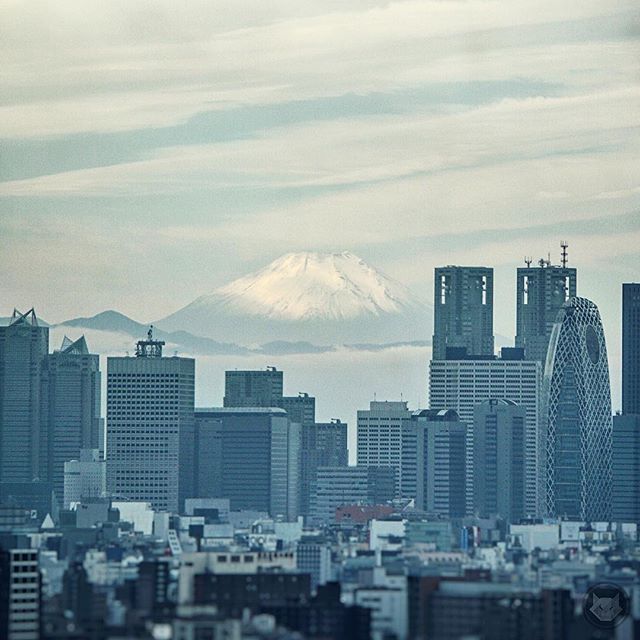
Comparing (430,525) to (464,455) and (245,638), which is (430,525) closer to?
(464,455)

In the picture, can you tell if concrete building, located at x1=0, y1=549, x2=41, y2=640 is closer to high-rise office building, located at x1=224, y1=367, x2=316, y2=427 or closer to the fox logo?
the fox logo

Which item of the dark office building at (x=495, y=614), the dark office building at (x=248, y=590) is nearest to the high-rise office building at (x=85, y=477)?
the dark office building at (x=248, y=590)

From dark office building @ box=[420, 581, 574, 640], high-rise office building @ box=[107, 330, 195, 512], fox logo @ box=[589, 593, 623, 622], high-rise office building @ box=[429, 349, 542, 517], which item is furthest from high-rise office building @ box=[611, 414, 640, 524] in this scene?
dark office building @ box=[420, 581, 574, 640]

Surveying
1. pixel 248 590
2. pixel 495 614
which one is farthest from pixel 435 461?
pixel 495 614

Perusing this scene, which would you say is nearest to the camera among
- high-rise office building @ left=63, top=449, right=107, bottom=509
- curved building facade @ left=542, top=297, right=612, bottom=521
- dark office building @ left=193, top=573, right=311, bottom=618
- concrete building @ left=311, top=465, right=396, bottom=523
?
dark office building @ left=193, top=573, right=311, bottom=618

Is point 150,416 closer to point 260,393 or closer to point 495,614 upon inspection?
point 260,393

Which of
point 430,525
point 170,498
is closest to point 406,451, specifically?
point 170,498
